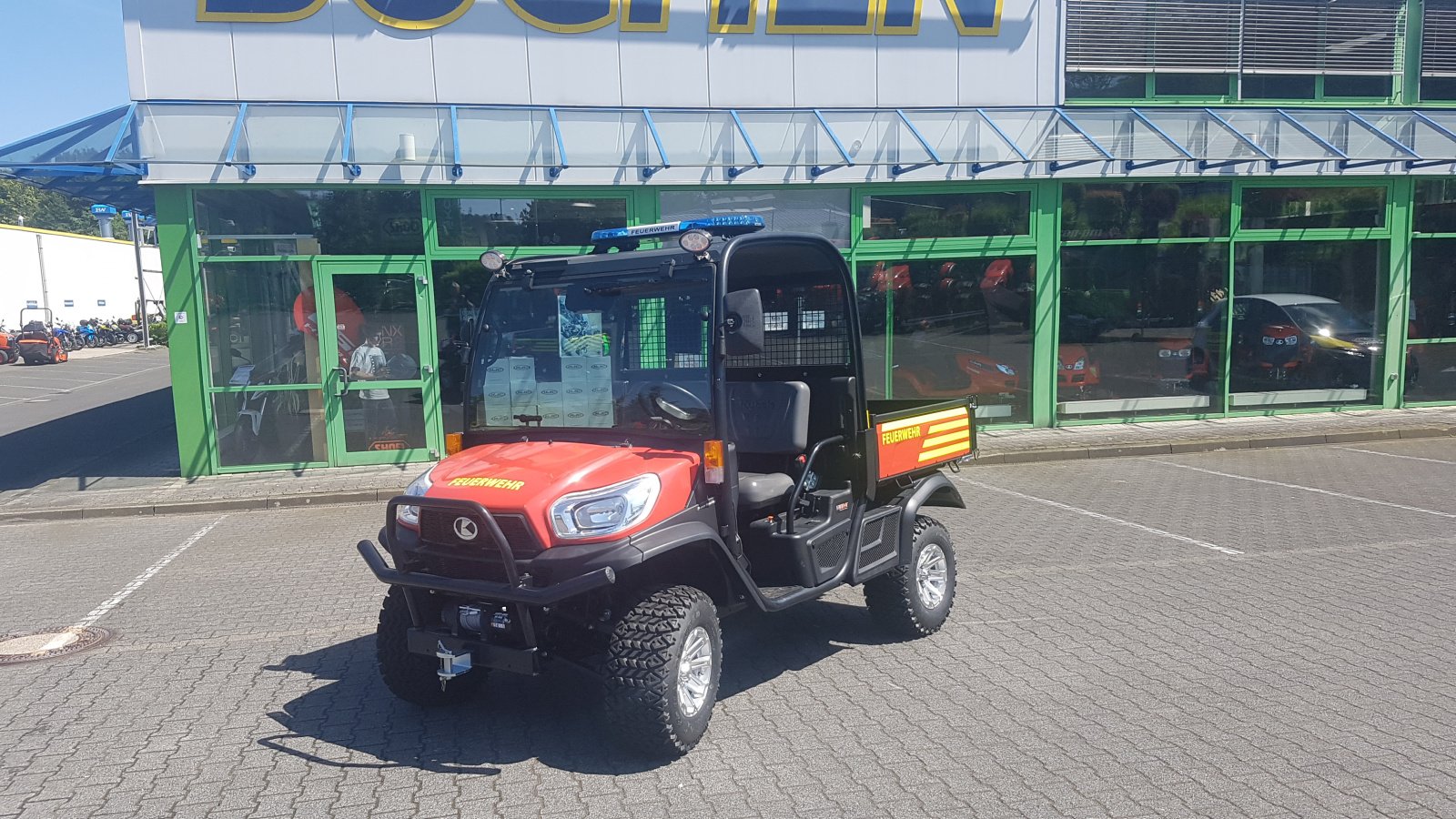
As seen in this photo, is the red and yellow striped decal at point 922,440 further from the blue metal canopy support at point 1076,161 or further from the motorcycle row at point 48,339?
the motorcycle row at point 48,339

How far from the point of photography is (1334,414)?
48.0ft

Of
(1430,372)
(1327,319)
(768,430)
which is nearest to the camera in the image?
(768,430)

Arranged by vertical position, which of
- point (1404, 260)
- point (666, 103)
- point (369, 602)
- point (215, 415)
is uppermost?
point (666, 103)

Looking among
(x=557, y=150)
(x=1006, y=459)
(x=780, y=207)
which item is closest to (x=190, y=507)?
(x=557, y=150)

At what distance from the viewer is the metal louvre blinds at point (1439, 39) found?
562 inches

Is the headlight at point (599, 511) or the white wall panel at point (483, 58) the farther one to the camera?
the white wall panel at point (483, 58)

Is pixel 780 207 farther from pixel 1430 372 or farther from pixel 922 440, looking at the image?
pixel 1430 372

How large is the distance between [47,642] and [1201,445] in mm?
12350

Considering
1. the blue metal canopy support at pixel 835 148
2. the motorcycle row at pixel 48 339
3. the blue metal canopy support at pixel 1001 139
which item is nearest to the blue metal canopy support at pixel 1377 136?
the blue metal canopy support at pixel 1001 139

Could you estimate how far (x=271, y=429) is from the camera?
12359mm

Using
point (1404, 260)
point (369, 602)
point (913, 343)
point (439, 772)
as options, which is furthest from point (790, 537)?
point (1404, 260)

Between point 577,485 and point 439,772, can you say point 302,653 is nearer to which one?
point 439,772

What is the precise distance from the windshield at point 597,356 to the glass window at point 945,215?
28.8 ft

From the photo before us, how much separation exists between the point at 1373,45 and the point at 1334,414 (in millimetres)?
5290
